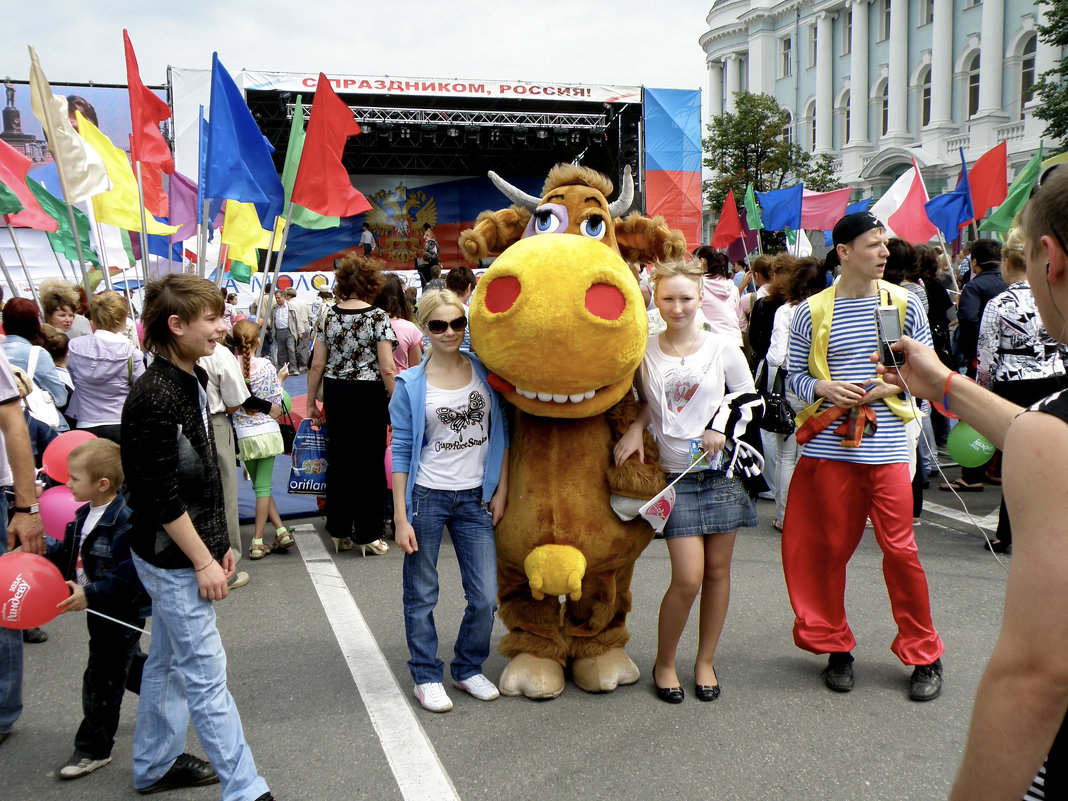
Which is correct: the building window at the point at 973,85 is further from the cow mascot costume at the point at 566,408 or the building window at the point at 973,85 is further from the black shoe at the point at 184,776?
the black shoe at the point at 184,776

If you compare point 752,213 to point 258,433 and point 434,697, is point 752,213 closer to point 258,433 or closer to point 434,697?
point 258,433

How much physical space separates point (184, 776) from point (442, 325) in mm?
1930

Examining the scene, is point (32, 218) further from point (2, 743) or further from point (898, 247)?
point (898, 247)

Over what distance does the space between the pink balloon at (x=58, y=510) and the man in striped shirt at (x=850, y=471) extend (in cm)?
354

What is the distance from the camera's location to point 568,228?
3.73m

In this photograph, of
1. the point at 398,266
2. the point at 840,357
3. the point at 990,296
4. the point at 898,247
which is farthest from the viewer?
the point at 398,266

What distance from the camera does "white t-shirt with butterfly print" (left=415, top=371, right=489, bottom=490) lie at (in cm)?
366

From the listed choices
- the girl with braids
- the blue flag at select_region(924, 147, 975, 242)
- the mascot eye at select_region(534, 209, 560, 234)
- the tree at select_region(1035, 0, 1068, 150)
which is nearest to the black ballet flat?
the mascot eye at select_region(534, 209, 560, 234)

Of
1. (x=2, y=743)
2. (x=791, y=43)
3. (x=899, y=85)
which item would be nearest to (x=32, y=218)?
(x=2, y=743)

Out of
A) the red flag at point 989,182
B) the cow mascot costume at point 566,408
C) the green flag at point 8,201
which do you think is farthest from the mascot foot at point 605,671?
the red flag at point 989,182

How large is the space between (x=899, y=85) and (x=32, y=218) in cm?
3614

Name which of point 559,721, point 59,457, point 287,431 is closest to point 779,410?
point 559,721

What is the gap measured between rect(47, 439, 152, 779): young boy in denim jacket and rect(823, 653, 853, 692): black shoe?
9.25 ft

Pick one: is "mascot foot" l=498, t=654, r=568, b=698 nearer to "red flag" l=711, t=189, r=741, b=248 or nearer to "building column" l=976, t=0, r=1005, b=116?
"red flag" l=711, t=189, r=741, b=248
